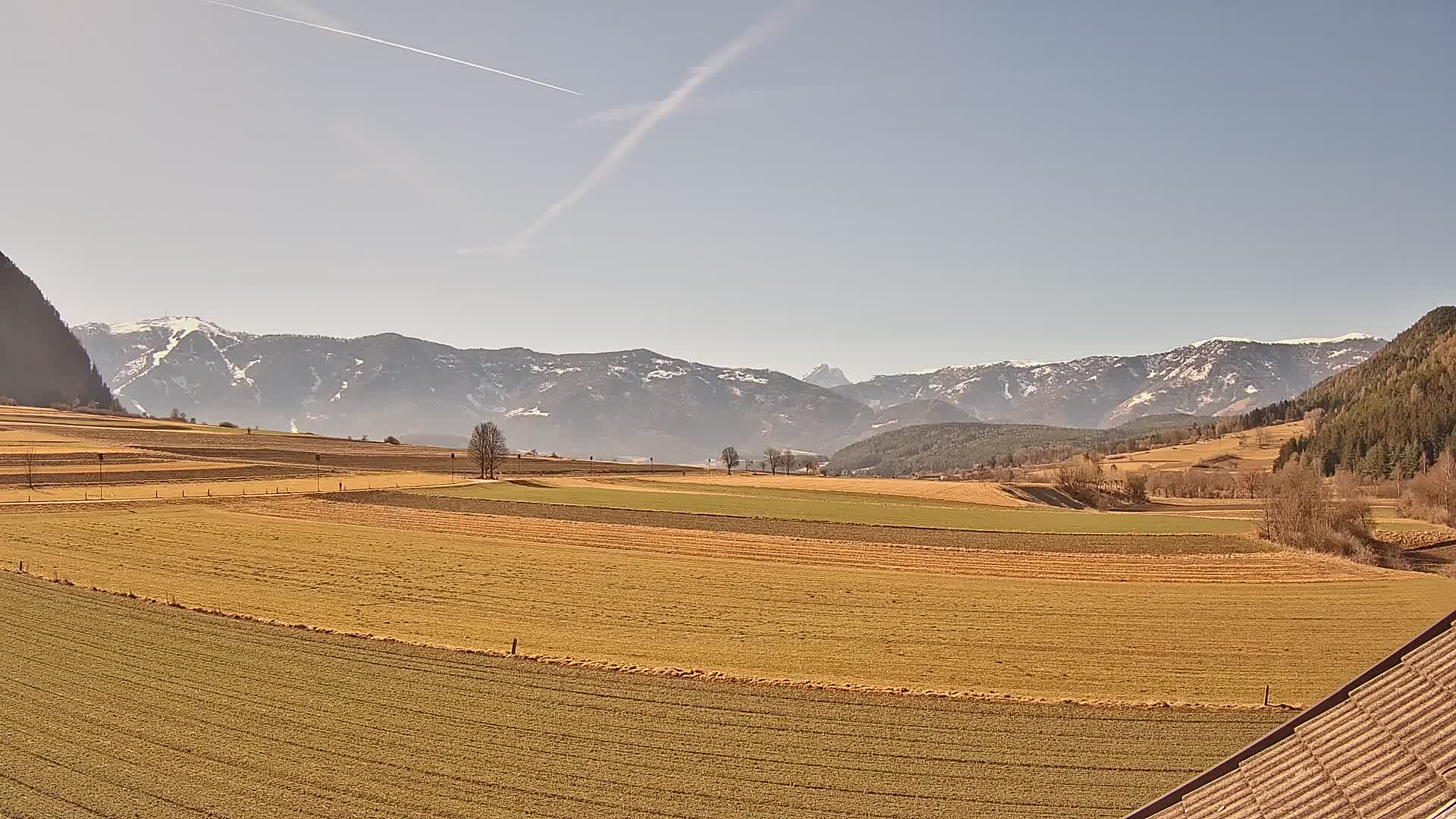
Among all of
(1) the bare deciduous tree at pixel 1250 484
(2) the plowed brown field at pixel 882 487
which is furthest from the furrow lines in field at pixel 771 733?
(1) the bare deciduous tree at pixel 1250 484

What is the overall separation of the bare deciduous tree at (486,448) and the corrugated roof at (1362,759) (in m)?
113

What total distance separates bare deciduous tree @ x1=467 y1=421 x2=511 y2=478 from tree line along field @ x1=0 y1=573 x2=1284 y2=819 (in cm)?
9468

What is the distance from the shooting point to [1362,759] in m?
9.84

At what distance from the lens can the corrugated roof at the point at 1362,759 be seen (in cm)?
896

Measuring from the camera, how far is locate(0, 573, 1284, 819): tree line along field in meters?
17.0

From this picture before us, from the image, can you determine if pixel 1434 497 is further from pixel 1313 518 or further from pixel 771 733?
pixel 771 733

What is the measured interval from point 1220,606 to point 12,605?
5383 cm

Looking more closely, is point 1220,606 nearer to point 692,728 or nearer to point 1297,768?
point 692,728

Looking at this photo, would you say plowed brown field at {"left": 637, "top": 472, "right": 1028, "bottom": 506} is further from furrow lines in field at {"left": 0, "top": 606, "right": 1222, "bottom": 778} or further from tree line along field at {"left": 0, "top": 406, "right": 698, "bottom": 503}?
furrow lines in field at {"left": 0, "top": 606, "right": 1222, "bottom": 778}

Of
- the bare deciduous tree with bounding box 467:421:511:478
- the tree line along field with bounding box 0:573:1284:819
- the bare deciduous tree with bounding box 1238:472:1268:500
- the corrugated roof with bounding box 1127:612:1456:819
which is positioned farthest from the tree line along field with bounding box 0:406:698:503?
the bare deciduous tree with bounding box 1238:472:1268:500

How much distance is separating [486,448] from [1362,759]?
123m

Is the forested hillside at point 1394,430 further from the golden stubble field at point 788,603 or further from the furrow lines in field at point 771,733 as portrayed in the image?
the furrow lines in field at point 771,733

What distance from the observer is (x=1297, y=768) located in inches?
416

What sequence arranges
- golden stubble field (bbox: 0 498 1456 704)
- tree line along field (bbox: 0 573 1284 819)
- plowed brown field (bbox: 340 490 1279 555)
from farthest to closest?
plowed brown field (bbox: 340 490 1279 555)
golden stubble field (bbox: 0 498 1456 704)
tree line along field (bbox: 0 573 1284 819)
